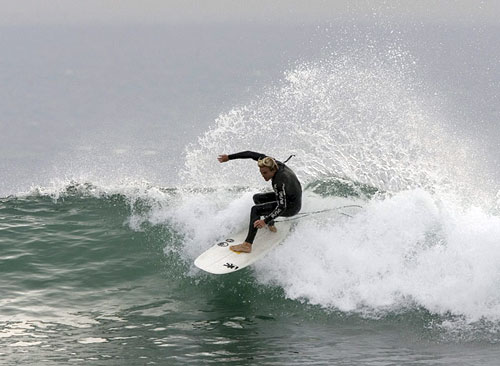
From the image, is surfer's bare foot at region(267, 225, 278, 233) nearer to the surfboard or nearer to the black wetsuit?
the surfboard

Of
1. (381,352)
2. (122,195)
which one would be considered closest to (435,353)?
(381,352)

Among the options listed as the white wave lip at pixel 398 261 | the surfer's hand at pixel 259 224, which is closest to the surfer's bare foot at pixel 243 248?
the surfer's hand at pixel 259 224

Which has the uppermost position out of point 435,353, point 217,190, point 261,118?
point 261,118

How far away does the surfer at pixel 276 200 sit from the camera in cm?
1215

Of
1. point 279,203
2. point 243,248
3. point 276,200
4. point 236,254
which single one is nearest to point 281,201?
point 279,203

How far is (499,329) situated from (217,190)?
787cm

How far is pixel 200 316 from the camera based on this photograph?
1160cm

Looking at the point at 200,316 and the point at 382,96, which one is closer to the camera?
the point at 200,316

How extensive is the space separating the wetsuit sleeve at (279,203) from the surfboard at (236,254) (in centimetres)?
59

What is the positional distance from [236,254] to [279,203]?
4.06 feet

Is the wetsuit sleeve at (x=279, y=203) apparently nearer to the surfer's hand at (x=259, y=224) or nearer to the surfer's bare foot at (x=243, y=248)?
the surfer's hand at (x=259, y=224)

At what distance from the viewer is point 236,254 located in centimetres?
1250

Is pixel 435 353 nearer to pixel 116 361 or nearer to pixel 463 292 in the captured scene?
pixel 463 292

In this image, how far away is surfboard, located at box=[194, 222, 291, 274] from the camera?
12180 millimetres
